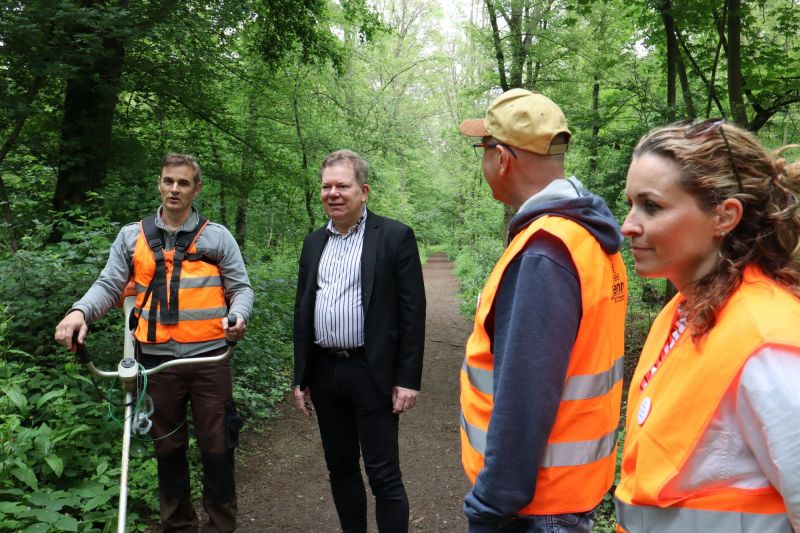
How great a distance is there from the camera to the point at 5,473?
3057 mm

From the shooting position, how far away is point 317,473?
5094 millimetres

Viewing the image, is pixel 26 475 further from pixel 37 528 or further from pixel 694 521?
pixel 694 521

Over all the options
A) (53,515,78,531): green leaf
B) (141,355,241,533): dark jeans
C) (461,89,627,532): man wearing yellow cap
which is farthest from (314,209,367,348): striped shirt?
(53,515,78,531): green leaf

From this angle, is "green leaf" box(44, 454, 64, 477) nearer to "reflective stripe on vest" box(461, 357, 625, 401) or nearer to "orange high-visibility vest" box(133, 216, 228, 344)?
"orange high-visibility vest" box(133, 216, 228, 344)

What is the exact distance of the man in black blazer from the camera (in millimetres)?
3068

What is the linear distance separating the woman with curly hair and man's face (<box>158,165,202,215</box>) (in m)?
2.79

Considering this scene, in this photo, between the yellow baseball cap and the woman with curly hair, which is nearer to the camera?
the woman with curly hair

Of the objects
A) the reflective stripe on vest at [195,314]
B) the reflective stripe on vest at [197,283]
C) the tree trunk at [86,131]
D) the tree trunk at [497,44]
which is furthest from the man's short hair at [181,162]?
the tree trunk at [497,44]

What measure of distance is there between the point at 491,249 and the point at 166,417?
15.2 metres

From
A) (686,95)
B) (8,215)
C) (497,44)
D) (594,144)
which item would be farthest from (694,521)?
(497,44)

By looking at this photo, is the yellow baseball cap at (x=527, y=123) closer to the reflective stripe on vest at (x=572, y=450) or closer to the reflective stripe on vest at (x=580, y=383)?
the reflective stripe on vest at (x=580, y=383)

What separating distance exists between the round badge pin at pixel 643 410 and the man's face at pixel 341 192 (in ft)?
6.85

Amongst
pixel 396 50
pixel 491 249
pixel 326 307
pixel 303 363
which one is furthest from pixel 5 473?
pixel 396 50

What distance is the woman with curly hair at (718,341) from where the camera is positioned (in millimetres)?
1067
